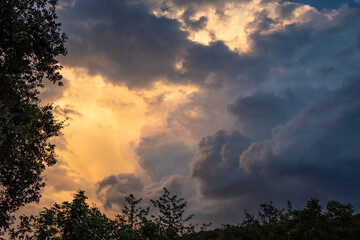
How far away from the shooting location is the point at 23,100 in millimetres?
21734

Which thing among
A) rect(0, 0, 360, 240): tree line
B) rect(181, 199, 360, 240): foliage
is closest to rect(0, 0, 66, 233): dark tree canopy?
rect(0, 0, 360, 240): tree line

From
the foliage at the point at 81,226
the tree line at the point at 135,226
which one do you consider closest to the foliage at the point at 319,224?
the tree line at the point at 135,226

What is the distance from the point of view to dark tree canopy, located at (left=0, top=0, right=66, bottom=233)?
19719 mm

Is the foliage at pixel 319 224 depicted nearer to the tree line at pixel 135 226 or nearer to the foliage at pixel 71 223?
the tree line at pixel 135 226

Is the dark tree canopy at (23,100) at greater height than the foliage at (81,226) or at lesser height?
greater

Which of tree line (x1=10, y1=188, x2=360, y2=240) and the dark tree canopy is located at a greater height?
the dark tree canopy

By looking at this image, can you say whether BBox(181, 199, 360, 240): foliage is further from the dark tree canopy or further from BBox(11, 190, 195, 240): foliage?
the dark tree canopy

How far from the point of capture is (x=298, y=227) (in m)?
20.3

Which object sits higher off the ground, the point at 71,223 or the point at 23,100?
the point at 23,100

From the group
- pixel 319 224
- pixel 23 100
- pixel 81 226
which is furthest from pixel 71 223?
pixel 319 224

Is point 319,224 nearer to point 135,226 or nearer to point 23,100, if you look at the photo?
point 135,226

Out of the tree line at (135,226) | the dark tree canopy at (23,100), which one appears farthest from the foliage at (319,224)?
the dark tree canopy at (23,100)

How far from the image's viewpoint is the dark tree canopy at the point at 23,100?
64.7 feet

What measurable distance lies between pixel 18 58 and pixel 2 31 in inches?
85.4
